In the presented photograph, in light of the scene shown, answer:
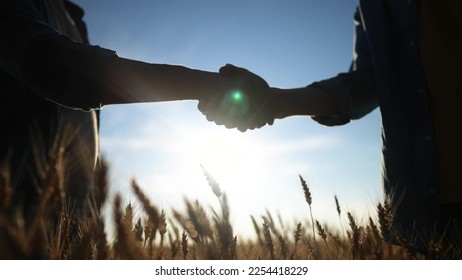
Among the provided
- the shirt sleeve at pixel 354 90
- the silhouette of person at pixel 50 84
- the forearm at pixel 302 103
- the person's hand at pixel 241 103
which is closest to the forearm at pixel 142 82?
the silhouette of person at pixel 50 84

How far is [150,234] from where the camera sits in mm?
936

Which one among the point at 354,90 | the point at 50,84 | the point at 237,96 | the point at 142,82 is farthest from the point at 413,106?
the point at 50,84

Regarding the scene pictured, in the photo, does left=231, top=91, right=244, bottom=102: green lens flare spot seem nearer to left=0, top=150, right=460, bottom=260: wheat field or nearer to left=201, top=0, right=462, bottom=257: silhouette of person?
left=201, top=0, right=462, bottom=257: silhouette of person

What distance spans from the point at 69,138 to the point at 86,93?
0.54ft

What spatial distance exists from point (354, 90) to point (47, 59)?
129 cm

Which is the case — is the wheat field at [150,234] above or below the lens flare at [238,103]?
below

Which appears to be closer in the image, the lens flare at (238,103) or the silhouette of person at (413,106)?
the silhouette of person at (413,106)

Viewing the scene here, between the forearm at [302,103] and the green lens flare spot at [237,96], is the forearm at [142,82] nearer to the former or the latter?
the green lens flare spot at [237,96]

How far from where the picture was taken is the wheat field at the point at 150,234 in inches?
23.9

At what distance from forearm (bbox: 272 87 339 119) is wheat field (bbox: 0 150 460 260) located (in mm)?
371

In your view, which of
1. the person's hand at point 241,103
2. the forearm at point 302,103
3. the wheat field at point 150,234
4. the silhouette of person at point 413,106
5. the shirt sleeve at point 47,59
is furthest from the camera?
the forearm at point 302,103

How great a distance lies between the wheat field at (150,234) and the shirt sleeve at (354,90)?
47 cm

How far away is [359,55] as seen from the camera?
5.76 feet
